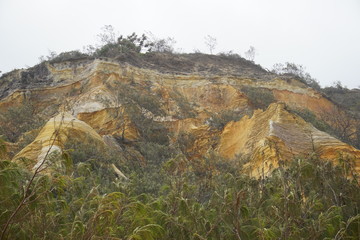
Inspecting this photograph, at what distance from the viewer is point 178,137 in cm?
2081

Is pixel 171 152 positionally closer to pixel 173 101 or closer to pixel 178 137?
pixel 178 137

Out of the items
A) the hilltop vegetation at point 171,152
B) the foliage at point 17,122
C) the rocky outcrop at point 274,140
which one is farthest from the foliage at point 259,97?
the foliage at point 17,122

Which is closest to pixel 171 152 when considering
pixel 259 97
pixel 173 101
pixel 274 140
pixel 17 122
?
pixel 274 140

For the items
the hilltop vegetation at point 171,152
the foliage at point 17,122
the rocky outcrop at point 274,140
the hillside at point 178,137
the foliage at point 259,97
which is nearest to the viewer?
the hilltop vegetation at point 171,152

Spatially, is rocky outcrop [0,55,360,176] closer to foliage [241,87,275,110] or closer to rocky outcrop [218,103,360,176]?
rocky outcrop [218,103,360,176]

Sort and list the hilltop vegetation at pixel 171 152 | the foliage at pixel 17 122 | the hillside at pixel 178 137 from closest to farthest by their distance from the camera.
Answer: the hilltop vegetation at pixel 171 152, the hillside at pixel 178 137, the foliage at pixel 17 122

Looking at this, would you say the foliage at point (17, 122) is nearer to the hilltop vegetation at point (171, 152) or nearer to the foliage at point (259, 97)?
the hilltop vegetation at point (171, 152)

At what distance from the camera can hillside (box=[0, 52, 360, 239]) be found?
5.60 meters

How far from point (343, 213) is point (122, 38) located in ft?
115

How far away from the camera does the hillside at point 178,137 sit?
221 inches

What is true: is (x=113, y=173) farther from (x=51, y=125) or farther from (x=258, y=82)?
(x=258, y=82)

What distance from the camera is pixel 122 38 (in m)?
38.1

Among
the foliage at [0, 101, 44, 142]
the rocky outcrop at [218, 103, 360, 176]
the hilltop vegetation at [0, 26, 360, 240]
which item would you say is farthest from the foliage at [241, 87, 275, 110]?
the foliage at [0, 101, 44, 142]

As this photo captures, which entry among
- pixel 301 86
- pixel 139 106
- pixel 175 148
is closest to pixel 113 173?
pixel 175 148
